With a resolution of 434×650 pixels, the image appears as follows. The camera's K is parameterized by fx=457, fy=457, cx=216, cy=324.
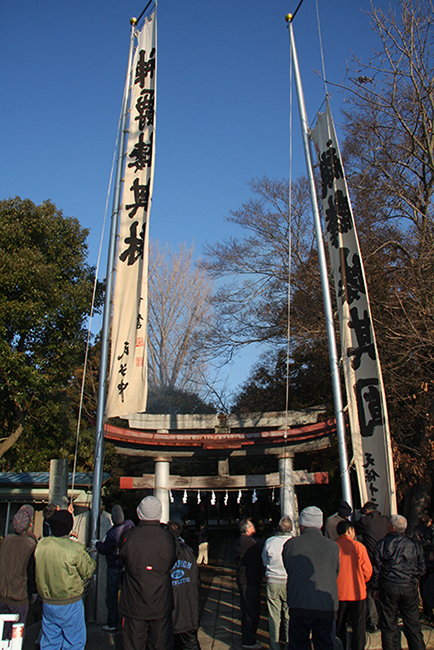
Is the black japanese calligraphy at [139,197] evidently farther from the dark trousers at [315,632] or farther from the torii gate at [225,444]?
the dark trousers at [315,632]

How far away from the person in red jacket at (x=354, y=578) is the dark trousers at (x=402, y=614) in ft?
0.71

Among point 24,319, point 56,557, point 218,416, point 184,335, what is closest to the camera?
point 56,557

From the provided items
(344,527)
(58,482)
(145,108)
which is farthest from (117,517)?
(145,108)

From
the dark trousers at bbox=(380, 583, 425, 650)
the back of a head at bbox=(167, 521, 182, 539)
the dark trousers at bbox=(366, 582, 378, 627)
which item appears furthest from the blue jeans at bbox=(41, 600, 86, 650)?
the dark trousers at bbox=(366, 582, 378, 627)

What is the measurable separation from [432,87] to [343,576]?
405 inches

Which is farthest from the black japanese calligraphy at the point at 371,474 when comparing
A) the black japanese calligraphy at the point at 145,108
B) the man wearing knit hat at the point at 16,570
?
the black japanese calligraphy at the point at 145,108

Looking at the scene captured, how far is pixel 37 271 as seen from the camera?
42.2ft

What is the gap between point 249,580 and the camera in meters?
5.66

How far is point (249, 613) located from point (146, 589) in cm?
249

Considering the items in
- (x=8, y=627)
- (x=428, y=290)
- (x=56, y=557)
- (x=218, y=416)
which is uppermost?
(x=428, y=290)

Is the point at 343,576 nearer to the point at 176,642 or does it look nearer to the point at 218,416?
the point at 176,642

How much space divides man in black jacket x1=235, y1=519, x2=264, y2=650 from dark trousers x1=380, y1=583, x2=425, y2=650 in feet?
5.05

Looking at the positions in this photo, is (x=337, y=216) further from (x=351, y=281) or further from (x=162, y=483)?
(x=162, y=483)

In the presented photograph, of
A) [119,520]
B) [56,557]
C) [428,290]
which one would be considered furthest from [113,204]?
[428,290]
